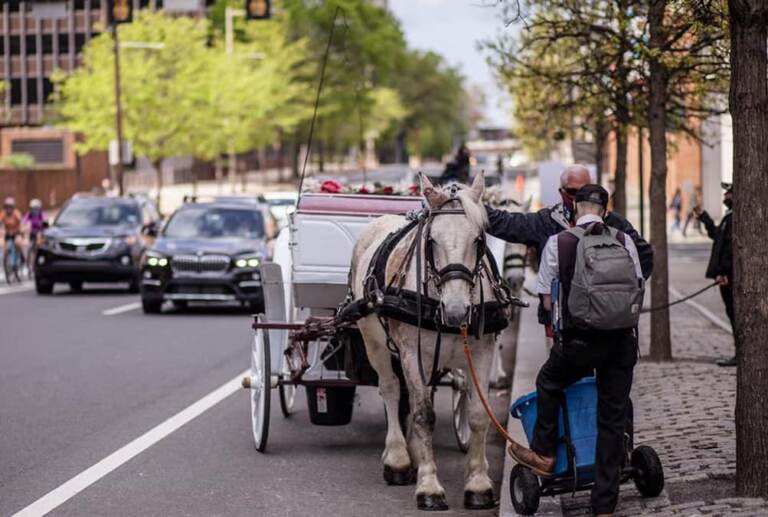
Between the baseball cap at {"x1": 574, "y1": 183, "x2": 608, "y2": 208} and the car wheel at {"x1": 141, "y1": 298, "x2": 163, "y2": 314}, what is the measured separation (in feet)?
57.3

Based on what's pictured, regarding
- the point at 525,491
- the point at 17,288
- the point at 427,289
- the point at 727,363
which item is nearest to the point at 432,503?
the point at 525,491

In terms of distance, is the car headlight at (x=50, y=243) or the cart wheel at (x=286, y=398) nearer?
the cart wheel at (x=286, y=398)

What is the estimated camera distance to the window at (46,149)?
87875 millimetres

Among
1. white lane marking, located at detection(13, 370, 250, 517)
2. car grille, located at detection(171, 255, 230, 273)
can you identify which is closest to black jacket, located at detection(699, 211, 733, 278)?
white lane marking, located at detection(13, 370, 250, 517)

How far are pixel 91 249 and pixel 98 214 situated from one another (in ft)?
5.64

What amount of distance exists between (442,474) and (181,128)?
191 ft

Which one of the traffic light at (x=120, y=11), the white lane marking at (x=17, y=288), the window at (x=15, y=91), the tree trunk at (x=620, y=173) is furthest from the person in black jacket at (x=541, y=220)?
the window at (x=15, y=91)

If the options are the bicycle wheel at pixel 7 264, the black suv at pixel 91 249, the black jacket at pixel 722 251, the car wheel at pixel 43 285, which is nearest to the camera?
the black jacket at pixel 722 251

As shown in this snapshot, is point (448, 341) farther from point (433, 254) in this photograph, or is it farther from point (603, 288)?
point (603, 288)

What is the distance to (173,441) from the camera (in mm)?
12039

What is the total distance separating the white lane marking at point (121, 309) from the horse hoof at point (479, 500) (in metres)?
16.7

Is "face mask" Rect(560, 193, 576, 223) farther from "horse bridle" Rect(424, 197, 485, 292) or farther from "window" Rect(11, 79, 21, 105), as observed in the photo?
"window" Rect(11, 79, 21, 105)

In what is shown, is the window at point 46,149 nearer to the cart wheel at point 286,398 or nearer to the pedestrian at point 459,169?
the pedestrian at point 459,169

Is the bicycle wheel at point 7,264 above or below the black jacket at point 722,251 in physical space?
below
